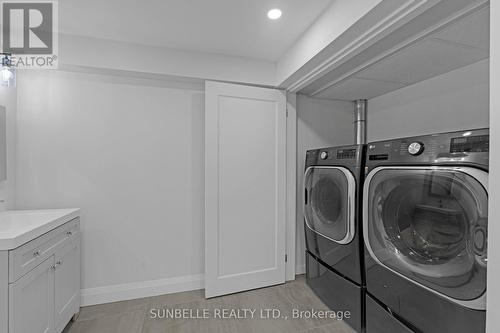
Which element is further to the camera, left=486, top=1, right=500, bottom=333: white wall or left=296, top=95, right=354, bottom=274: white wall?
left=296, top=95, right=354, bottom=274: white wall

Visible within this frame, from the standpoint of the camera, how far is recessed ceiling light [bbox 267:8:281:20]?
175 centimetres

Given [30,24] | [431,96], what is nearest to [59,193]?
[30,24]

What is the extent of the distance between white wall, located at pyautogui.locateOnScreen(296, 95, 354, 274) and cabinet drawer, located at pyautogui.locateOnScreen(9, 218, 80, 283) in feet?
7.19

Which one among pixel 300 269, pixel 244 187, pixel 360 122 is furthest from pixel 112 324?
pixel 360 122

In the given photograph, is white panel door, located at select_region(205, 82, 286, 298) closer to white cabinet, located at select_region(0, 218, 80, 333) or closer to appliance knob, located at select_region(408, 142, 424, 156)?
white cabinet, located at select_region(0, 218, 80, 333)

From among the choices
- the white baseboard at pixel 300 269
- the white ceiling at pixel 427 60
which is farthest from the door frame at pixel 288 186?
the white ceiling at pixel 427 60

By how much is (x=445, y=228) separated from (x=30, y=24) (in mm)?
3107

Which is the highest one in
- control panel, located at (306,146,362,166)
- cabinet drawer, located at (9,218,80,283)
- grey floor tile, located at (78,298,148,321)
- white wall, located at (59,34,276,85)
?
white wall, located at (59,34,276,85)

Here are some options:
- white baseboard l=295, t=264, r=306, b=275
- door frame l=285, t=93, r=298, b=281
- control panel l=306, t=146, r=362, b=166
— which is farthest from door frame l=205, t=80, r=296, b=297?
control panel l=306, t=146, r=362, b=166

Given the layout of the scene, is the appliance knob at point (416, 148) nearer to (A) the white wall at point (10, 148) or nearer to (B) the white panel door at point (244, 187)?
(B) the white panel door at point (244, 187)

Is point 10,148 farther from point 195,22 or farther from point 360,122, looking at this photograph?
point 360,122

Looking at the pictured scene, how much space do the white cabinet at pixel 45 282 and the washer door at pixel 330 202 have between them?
6.75 ft

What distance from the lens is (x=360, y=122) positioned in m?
2.97

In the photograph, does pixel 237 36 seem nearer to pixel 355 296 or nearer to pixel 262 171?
pixel 262 171
